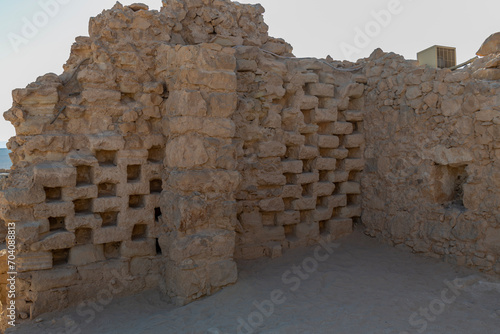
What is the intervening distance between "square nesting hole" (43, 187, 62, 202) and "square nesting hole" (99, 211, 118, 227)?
542mm

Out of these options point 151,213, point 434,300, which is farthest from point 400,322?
point 151,213

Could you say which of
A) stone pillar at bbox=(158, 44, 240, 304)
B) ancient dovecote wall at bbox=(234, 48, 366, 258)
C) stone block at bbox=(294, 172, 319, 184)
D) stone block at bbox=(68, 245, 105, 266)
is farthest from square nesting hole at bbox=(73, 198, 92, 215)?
stone block at bbox=(294, 172, 319, 184)

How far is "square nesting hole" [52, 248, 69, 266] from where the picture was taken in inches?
176

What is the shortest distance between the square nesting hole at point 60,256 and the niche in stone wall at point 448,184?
4853 millimetres

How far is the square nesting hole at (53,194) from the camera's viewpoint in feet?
14.7

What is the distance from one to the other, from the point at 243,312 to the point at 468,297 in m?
2.54

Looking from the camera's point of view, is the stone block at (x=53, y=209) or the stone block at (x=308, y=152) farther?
the stone block at (x=308, y=152)

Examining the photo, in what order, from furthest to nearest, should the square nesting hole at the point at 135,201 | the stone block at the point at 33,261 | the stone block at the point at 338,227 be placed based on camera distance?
1. the stone block at the point at 338,227
2. the square nesting hole at the point at 135,201
3. the stone block at the point at 33,261

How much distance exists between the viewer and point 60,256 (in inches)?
179

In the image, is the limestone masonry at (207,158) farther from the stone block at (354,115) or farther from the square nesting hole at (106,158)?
the stone block at (354,115)

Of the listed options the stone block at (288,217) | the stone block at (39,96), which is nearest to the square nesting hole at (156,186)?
the stone block at (39,96)

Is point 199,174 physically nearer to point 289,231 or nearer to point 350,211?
point 289,231

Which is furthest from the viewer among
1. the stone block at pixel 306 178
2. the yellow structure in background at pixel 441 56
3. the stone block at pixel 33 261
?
the yellow structure in background at pixel 441 56

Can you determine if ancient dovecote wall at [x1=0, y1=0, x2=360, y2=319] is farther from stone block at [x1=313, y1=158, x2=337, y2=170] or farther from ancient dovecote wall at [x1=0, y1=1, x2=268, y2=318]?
stone block at [x1=313, y1=158, x2=337, y2=170]
